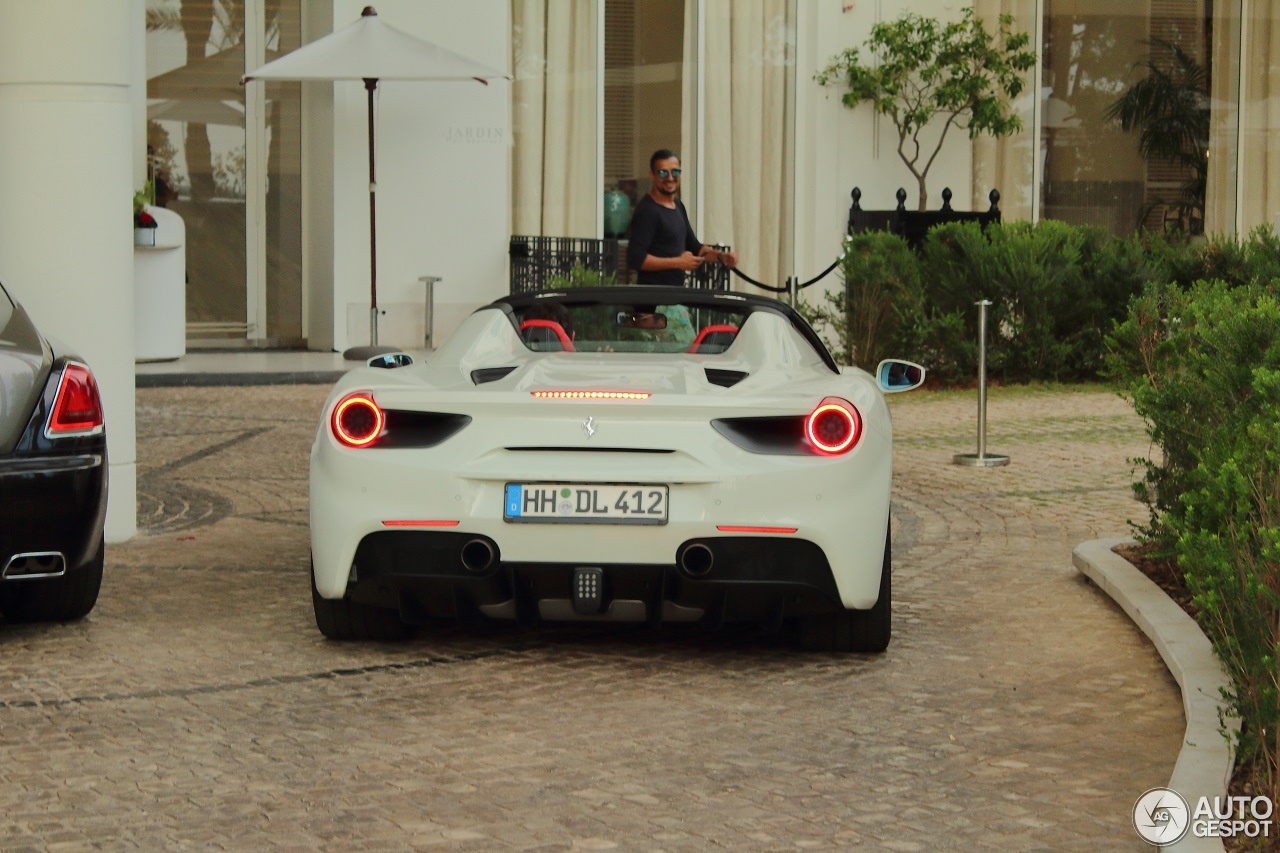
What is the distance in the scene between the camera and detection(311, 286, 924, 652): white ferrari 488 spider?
545cm

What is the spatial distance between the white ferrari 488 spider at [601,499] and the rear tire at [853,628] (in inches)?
6.4

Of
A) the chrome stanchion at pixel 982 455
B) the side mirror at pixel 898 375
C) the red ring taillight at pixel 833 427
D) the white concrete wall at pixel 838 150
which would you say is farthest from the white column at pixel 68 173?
the white concrete wall at pixel 838 150

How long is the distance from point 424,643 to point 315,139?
1361 cm

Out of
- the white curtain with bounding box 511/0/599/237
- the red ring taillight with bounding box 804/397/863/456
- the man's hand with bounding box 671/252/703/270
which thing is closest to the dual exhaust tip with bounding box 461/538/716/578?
the red ring taillight with bounding box 804/397/863/456

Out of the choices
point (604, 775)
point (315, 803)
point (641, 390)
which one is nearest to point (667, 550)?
point (641, 390)

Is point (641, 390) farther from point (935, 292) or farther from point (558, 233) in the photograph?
point (558, 233)

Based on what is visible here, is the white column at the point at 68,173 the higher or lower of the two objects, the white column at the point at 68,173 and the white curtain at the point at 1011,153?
the lower

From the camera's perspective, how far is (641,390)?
562 cm

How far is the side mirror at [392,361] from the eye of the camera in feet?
21.7

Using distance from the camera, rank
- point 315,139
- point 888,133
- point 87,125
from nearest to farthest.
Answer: point 87,125 → point 315,139 → point 888,133

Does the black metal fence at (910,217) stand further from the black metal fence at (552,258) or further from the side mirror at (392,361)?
the side mirror at (392,361)

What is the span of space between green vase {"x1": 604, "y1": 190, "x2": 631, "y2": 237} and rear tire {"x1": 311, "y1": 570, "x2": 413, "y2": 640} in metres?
14.4

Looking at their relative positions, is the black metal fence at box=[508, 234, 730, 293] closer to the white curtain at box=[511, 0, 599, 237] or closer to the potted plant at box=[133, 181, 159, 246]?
the white curtain at box=[511, 0, 599, 237]

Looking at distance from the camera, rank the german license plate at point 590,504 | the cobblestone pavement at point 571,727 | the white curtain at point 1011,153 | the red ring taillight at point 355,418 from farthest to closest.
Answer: the white curtain at point 1011,153
the red ring taillight at point 355,418
the german license plate at point 590,504
the cobblestone pavement at point 571,727
